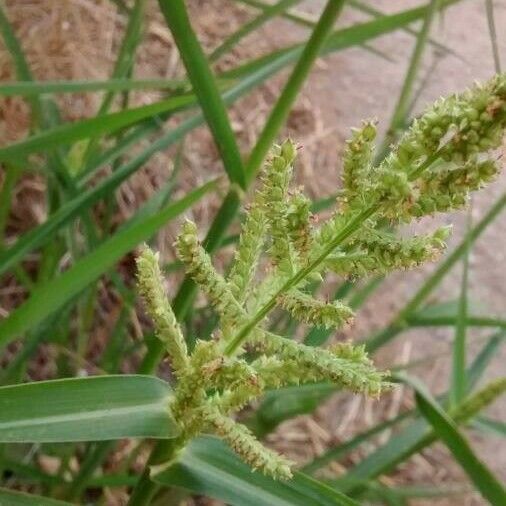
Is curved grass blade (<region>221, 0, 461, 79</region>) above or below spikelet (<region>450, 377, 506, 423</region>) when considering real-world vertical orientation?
above

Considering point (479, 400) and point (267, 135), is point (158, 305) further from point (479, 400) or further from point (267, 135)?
point (479, 400)

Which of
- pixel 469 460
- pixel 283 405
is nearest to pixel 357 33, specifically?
pixel 469 460

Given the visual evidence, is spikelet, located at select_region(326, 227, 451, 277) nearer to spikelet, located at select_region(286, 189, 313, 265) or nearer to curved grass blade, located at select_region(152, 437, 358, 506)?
spikelet, located at select_region(286, 189, 313, 265)

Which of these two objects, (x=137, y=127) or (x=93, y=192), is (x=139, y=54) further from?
(x=93, y=192)

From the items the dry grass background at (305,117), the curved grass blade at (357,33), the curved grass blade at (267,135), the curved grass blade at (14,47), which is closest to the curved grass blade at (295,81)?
the curved grass blade at (267,135)

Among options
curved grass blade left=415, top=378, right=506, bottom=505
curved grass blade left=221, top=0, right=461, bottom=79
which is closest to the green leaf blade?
curved grass blade left=415, top=378, right=506, bottom=505

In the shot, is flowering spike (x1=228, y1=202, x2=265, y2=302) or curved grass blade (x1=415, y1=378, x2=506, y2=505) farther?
curved grass blade (x1=415, y1=378, x2=506, y2=505)

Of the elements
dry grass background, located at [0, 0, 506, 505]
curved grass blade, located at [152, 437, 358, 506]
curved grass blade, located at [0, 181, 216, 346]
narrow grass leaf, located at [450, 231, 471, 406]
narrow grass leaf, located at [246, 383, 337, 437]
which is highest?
dry grass background, located at [0, 0, 506, 505]

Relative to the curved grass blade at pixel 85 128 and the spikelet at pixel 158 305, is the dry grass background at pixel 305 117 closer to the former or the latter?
the curved grass blade at pixel 85 128
